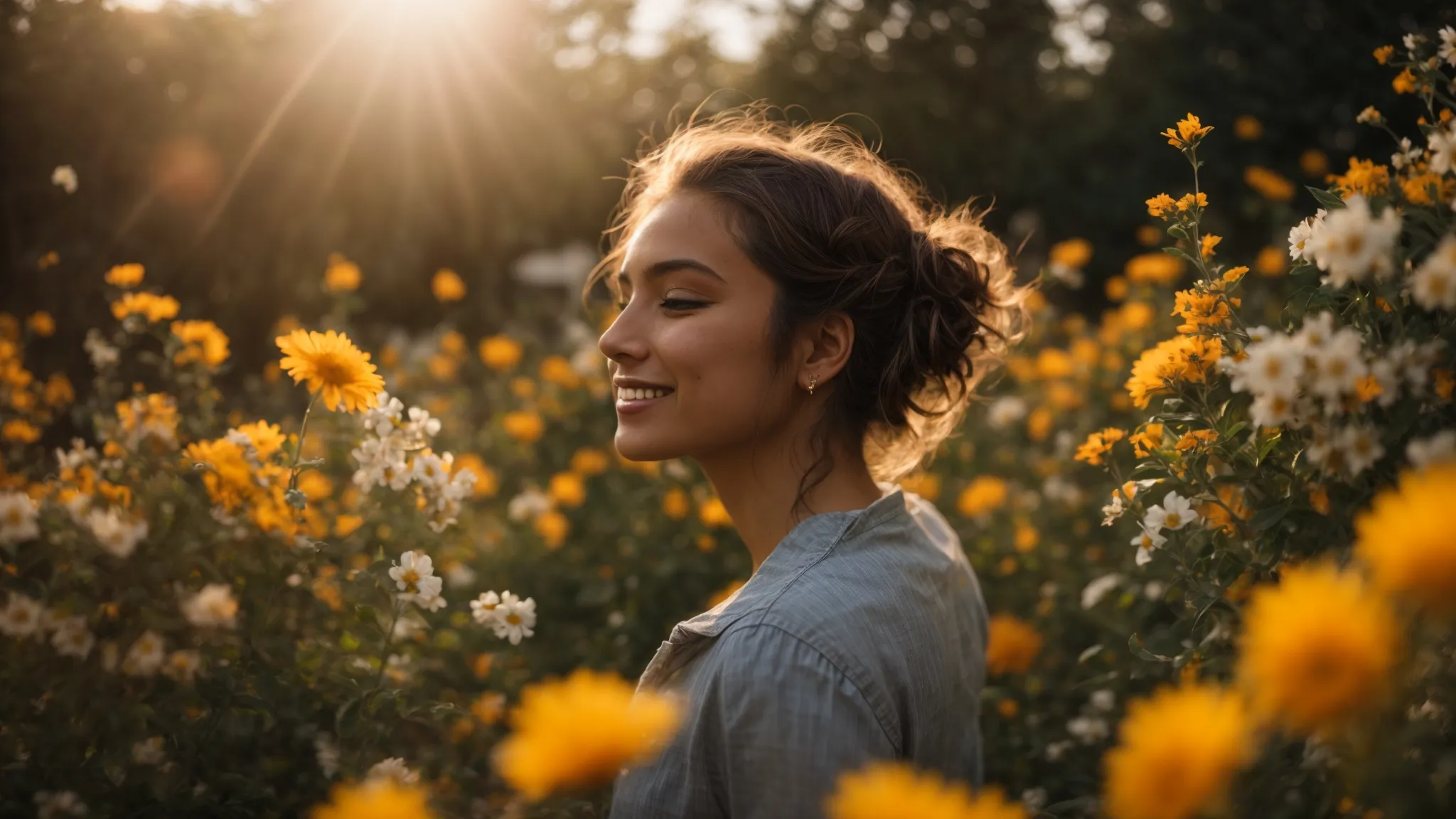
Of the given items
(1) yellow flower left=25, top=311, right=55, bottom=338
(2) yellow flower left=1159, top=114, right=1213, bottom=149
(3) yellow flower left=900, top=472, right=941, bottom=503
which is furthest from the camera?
(3) yellow flower left=900, top=472, right=941, bottom=503

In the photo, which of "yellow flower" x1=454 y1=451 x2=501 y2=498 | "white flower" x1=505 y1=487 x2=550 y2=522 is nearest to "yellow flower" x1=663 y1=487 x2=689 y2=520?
"white flower" x1=505 y1=487 x2=550 y2=522

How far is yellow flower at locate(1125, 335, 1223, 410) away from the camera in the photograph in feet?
4.29

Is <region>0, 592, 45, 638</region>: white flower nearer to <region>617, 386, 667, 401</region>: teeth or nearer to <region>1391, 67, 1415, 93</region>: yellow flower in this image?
<region>617, 386, 667, 401</region>: teeth

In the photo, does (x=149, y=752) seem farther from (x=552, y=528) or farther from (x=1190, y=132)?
(x=1190, y=132)

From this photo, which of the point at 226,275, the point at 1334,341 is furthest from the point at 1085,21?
the point at 1334,341

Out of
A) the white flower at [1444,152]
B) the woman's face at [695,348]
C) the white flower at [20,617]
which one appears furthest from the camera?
the woman's face at [695,348]

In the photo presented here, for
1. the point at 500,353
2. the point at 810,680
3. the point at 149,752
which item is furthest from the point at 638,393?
the point at 500,353

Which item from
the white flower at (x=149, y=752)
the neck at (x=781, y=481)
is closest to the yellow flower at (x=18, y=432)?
the white flower at (x=149, y=752)

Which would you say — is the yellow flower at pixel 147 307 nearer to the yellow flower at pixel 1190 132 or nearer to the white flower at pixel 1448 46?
the yellow flower at pixel 1190 132

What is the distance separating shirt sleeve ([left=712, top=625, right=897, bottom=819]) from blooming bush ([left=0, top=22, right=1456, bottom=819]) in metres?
0.06

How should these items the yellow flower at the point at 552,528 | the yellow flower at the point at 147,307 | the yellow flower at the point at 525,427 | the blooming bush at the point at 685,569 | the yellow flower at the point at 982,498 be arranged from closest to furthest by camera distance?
the blooming bush at the point at 685,569, the yellow flower at the point at 147,307, the yellow flower at the point at 982,498, the yellow flower at the point at 552,528, the yellow flower at the point at 525,427

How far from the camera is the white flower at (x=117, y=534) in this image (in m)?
1.61

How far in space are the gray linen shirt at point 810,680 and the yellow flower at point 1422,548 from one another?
751mm

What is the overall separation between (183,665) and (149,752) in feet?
0.45
